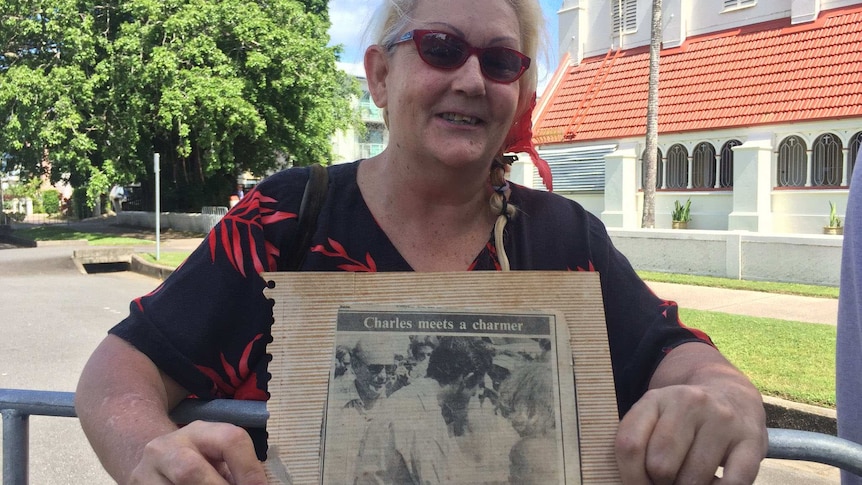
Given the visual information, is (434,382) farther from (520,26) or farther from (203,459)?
(520,26)

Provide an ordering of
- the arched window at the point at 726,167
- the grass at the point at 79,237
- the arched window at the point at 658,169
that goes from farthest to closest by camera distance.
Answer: the grass at the point at 79,237 < the arched window at the point at 658,169 < the arched window at the point at 726,167

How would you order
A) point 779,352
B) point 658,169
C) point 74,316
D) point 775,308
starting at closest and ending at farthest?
point 779,352
point 775,308
point 74,316
point 658,169

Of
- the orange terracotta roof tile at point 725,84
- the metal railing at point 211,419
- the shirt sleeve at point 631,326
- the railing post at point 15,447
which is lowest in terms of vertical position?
the railing post at point 15,447

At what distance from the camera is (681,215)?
1756 centimetres

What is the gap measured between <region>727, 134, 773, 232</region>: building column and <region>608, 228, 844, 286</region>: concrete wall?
369 cm

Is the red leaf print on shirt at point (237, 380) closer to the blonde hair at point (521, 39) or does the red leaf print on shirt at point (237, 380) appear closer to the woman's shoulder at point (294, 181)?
the woman's shoulder at point (294, 181)

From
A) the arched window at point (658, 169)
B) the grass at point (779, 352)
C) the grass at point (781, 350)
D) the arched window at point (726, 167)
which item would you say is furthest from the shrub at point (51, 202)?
the grass at point (779, 352)

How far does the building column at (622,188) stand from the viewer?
1870 cm

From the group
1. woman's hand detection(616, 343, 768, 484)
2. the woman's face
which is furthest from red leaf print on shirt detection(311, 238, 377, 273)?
woman's hand detection(616, 343, 768, 484)

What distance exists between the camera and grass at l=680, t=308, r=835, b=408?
5340 millimetres

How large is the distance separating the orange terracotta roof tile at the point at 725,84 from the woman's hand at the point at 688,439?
16289 millimetres

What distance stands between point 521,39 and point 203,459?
3.73ft

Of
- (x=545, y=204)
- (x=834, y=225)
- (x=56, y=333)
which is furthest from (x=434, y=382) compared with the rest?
(x=834, y=225)

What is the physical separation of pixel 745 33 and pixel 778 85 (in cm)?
226
